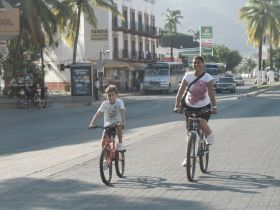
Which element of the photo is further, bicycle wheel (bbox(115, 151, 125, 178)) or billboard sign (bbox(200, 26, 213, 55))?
billboard sign (bbox(200, 26, 213, 55))

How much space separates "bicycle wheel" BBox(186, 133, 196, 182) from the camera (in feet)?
29.6

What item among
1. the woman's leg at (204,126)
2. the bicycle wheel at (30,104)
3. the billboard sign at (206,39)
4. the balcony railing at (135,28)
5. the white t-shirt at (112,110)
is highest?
the balcony railing at (135,28)

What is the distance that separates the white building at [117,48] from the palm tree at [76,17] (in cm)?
492

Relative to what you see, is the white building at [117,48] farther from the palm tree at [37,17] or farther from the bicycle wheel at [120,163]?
the bicycle wheel at [120,163]

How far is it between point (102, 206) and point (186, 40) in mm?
137632

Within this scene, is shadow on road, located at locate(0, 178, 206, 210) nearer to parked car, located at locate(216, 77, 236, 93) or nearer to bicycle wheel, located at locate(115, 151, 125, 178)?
bicycle wheel, located at locate(115, 151, 125, 178)

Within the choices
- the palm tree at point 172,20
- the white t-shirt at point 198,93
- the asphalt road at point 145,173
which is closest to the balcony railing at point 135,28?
the palm tree at point 172,20

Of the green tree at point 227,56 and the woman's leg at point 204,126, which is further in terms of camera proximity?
the green tree at point 227,56

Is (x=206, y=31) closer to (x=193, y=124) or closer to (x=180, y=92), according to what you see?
(x=180, y=92)

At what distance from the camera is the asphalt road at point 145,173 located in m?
7.82

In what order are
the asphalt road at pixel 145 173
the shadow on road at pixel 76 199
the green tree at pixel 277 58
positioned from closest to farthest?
the shadow on road at pixel 76 199, the asphalt road at pixel 145 173, the green tree at pixel 277 58

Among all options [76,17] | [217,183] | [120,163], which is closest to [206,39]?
[76,17]

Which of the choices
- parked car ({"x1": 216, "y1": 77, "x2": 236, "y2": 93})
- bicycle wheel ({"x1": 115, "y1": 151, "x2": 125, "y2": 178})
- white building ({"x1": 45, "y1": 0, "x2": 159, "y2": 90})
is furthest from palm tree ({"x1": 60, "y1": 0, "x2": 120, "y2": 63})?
bicycle wheel ({"x1": 115, "y1": 151, "x2": 125, "y2": 178})

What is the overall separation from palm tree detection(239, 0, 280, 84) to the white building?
40.4ft
